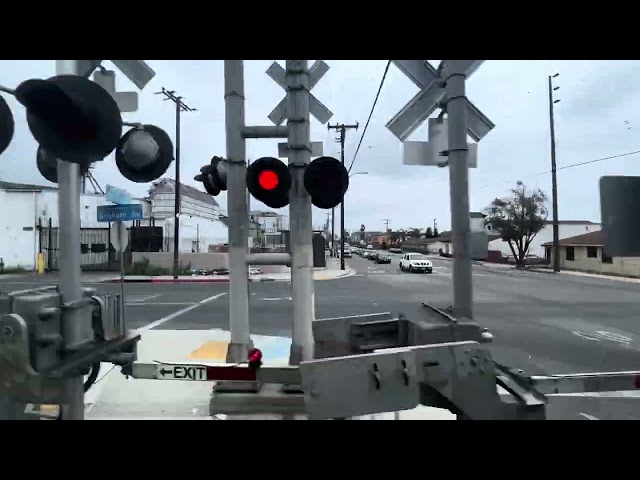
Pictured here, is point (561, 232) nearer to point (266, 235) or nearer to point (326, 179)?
point (266, 235)

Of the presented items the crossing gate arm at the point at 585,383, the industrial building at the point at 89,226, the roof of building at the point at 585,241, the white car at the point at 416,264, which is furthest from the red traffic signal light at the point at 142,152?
the roof of building at the point at 585,241

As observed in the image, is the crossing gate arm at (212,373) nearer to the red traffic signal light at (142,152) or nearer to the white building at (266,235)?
the red traffic signal light at (142,152)

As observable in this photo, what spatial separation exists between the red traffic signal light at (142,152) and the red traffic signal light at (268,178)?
38.6 inches

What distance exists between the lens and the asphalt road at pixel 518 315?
22.3ft

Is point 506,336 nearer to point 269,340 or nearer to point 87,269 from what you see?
point 269,340

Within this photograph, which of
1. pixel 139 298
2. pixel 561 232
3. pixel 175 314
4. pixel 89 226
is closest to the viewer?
pixel 89 226

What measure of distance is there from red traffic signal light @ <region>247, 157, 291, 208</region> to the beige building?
31205 millimetres

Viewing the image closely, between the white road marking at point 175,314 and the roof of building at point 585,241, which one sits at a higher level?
the roof of building at point 585,241

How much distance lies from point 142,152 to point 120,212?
0.56m

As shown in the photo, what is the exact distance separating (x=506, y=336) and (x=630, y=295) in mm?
11756

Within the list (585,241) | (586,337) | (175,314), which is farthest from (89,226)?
(585,241)

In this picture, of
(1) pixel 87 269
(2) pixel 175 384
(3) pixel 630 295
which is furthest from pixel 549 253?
(2) pixel 175 384

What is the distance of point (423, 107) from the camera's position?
10.6ft

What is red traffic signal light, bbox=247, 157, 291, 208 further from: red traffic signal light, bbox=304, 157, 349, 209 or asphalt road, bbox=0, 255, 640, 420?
asphalt road, bbox=0, 255, 640, 420
